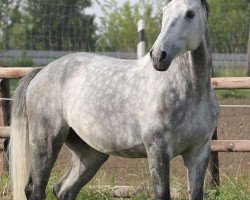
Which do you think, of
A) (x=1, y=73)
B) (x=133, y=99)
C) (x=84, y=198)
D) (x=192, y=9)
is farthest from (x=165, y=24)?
(x=1, y=73)

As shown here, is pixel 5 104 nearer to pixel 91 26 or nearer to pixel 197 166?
pixel 197 166

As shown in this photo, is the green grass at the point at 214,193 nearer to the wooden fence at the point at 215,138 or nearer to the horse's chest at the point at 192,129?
the wooden fence at the point at 215,138

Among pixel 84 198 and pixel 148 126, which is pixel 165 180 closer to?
pixel 148 126

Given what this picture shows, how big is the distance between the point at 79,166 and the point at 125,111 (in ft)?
3.17

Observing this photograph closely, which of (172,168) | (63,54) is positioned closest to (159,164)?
(172,168)

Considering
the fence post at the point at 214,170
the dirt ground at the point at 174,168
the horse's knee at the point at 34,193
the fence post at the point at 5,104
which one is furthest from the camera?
the fence post at the point at 5,104

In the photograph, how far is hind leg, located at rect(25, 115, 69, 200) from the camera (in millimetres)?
5273

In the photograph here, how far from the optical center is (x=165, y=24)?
424 centimetres

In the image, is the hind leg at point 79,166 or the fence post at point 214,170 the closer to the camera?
the hind leg at point 79,166

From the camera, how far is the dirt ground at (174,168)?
624 centimetres

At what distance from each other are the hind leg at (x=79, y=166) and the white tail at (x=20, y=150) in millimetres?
283

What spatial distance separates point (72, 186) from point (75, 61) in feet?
3.14

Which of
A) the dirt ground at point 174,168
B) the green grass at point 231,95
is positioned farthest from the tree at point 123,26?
the dirt ground at point 174,168

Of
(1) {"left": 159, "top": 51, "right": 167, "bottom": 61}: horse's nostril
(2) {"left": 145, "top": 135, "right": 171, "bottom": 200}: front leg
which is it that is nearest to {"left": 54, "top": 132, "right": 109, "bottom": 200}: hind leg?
(2) {"left": 145, "top": 135, "right": 171, "bottom": 200}: front leg
